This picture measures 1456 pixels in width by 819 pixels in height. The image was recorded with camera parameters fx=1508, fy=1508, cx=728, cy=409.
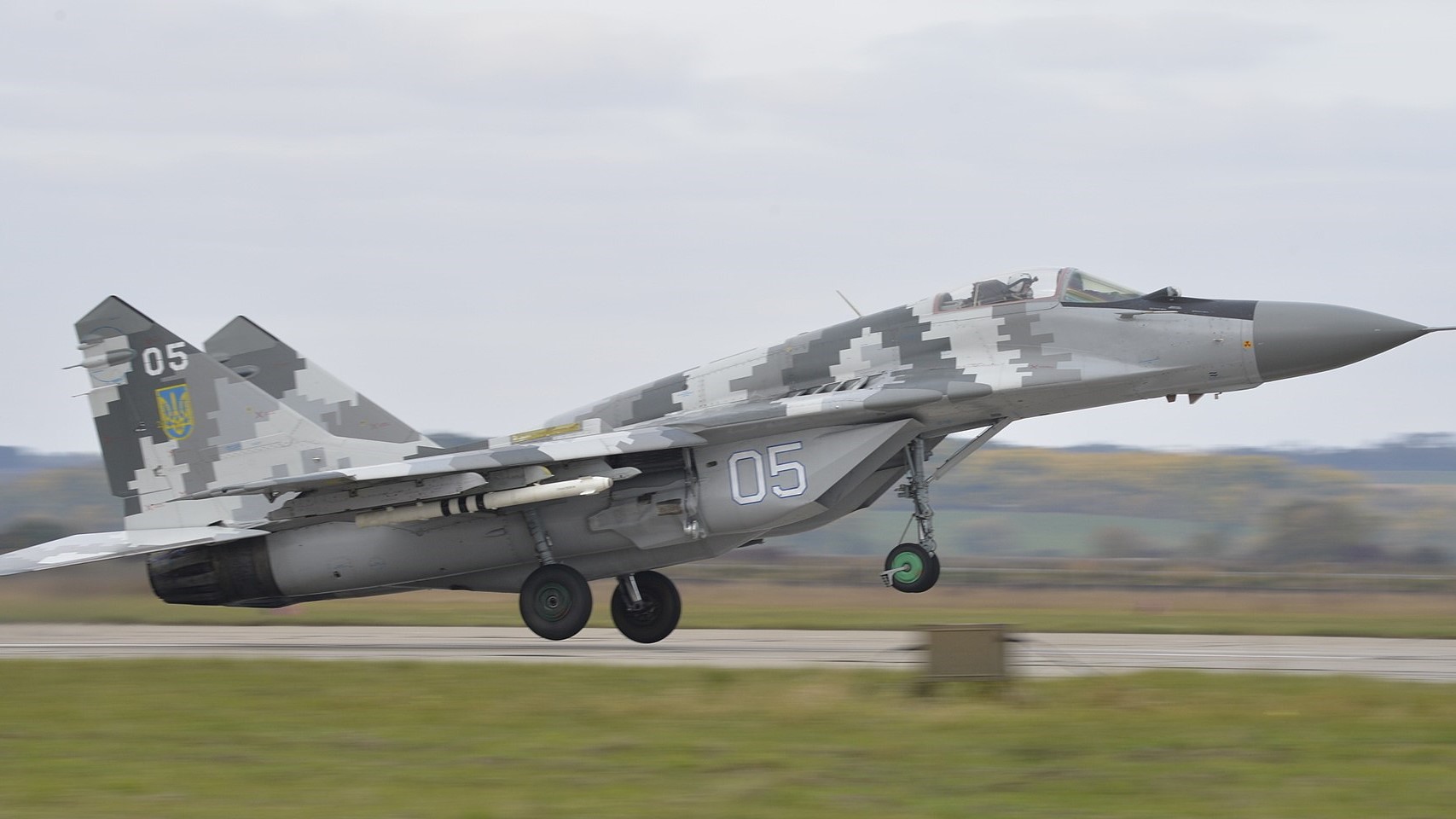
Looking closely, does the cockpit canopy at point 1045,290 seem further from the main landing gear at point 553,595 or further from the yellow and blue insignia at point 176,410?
the yellow and blue insignia at point 176,410

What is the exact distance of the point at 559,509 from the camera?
619 inches

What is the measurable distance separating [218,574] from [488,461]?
380cm

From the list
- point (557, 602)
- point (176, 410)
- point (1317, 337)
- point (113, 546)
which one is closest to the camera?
point (1317, 337)

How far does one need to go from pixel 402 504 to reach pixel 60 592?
7.29 m

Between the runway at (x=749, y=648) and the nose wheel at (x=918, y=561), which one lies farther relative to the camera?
the nose wheel at (x=918, y=561)

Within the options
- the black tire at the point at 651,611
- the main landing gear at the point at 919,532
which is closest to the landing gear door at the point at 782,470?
the main landing gear at the point at 919,532

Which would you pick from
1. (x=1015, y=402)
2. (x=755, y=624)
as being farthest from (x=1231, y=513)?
(x=1015, y=402)

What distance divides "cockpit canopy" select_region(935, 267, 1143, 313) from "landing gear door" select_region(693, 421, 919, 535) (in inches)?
57.1

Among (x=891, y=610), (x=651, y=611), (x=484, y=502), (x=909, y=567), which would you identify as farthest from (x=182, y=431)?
(x=891, y=610)

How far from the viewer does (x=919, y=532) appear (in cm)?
1492

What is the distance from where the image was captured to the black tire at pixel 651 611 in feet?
54.6

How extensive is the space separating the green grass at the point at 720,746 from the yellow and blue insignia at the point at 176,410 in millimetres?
5170

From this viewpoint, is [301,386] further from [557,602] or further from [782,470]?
[782,470]

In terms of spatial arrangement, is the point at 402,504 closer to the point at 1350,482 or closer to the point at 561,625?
the point at 561,625
